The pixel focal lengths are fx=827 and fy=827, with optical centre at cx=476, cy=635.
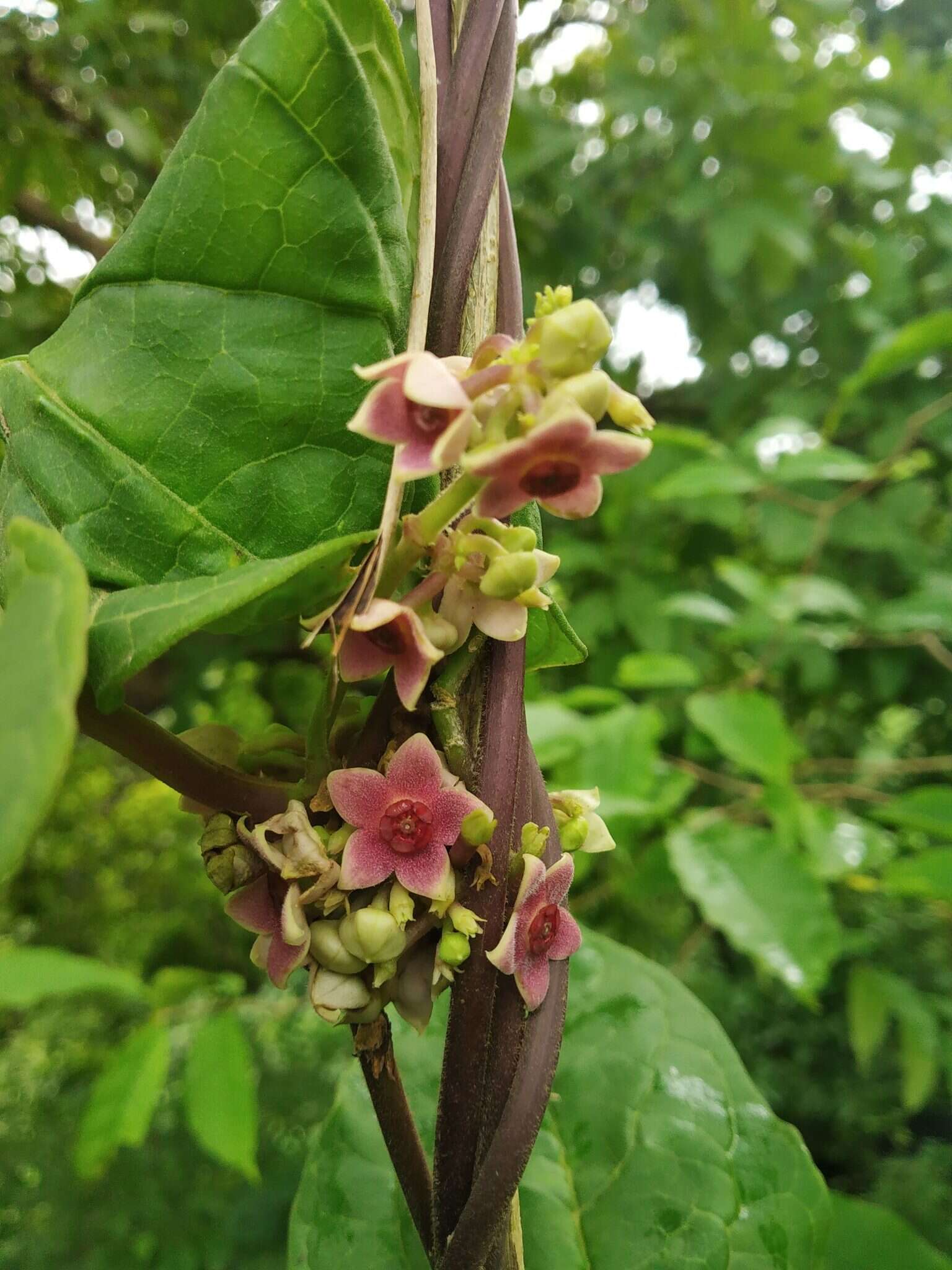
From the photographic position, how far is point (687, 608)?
139 centimetres

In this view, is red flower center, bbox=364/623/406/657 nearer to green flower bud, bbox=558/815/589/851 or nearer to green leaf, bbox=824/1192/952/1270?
green flower bud, bbox=558/815/589/851

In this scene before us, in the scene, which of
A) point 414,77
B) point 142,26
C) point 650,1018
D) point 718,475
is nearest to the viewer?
point 650,1018

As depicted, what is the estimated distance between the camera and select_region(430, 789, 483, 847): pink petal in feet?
0.99

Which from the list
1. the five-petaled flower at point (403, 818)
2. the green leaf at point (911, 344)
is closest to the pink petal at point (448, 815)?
the five-petaled flower at point (403, 818)

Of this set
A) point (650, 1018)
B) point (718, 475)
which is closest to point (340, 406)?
point (650, 1018)

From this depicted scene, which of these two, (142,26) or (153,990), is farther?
(142,26)

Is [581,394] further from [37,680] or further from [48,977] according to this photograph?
[48,977]

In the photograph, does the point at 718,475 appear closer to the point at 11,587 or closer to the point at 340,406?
the point at 340,406

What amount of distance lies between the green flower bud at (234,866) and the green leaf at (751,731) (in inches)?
38.1

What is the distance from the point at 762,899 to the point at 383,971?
0.84 m

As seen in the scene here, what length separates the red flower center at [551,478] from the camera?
10.5 inches

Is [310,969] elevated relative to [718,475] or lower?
lower

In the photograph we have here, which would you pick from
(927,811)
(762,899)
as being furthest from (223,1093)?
(927,811)

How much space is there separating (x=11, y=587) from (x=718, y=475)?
1.26 m
